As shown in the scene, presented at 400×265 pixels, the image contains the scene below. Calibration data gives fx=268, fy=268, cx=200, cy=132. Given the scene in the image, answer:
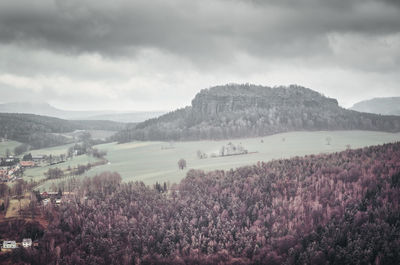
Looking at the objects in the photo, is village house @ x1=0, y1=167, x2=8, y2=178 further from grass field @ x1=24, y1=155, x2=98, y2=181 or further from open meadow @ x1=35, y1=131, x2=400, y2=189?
open meadow @ x1=35, y1=131, x2=400, y2=189

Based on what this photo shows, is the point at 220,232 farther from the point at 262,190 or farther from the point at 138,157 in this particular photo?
the point at 138,157

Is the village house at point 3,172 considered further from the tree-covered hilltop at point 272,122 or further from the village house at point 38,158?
the tree-covered hilltop at point 272,122

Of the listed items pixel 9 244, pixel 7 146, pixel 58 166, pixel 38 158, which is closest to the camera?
pixel 9 244

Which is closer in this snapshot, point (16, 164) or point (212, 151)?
point (16, 164)

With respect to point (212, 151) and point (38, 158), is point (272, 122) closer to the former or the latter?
point (212, 151)

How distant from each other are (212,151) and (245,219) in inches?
2404

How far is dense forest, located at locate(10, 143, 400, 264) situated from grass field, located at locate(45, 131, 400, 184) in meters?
14.3

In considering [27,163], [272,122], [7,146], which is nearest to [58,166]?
[27,163]

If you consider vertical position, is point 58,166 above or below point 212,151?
below

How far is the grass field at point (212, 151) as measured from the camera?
315 ft

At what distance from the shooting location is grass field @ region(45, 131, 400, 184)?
315 feet

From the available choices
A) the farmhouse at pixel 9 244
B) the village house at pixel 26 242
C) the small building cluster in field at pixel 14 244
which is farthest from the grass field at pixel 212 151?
the farmhouse at pixel 9 244

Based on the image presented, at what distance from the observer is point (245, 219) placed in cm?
6316

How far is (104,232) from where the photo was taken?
62.6 metres
